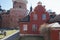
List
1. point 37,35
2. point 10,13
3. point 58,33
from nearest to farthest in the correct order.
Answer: point 58,33, point 37,35, point 10,13

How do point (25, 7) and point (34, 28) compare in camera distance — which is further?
point (25, 7)

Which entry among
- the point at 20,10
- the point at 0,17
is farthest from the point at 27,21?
the point at 0,17

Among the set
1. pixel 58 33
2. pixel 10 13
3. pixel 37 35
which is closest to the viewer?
pixel 58 33

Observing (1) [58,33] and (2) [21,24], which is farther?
(2) [21,24]

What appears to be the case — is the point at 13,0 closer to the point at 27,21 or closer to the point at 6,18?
the point at 6,18

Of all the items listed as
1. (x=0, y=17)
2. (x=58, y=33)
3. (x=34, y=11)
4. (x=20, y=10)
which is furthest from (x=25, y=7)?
(x=58, y=33)

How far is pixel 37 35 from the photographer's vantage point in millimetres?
42938

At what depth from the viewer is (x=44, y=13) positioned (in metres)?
44.6

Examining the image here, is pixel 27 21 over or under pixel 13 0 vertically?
under

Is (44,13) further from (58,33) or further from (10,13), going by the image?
(10,13)

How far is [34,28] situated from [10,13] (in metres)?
26.8

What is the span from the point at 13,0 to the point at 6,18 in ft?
20.5

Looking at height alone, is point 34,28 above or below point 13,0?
below

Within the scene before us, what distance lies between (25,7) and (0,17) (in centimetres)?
902
